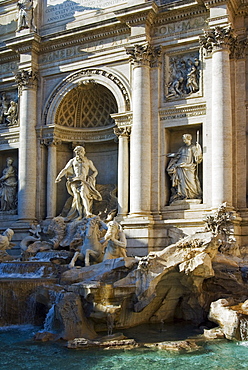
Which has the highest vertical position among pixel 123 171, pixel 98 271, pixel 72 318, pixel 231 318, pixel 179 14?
pixel 179 14

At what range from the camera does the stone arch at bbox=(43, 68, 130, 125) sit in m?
19.3

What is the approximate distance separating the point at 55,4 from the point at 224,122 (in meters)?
9.45

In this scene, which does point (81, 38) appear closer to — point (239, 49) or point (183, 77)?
point (183, 77)

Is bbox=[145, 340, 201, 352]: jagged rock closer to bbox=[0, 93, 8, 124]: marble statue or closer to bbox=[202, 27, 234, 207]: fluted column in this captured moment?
bbox=[202, 27, 234, 207]: fluted column

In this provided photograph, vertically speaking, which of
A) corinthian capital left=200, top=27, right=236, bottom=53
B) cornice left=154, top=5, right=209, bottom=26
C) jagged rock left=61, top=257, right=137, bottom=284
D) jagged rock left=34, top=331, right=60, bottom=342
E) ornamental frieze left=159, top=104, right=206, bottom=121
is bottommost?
jagged rock left=34, top=331, right=60, bottom=342

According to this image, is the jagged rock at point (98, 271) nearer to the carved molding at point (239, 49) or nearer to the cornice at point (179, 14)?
the carved molding at point (239, 49)

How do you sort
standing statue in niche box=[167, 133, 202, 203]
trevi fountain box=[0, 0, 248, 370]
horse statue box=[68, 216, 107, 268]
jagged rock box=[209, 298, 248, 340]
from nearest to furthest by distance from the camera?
jagged rock box=[209, 298, 248, 340] < trevi fountain box=[0, 0, 248, 370] < horse statue box=[68, 216, 107, 268] < standing statue in niche box=[167, 133, 202, 203]

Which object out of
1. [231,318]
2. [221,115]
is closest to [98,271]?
[231,318]

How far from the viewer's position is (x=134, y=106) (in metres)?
18.6

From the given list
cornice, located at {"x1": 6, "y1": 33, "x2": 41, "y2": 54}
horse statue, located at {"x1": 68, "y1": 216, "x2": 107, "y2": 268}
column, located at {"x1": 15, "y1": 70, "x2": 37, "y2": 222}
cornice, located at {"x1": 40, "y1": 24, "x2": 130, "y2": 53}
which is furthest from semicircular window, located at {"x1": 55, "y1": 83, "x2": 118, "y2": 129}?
horse statue, located at {"x1": 68, "y1": 216, "x2": 107, "y2": 268}

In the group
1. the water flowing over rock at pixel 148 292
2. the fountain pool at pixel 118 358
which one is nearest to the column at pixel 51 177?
the water flowing over rock at pixel 148 292

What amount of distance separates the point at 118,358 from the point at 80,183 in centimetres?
978

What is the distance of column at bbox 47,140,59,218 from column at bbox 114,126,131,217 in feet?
10.1

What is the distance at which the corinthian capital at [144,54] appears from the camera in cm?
1853
